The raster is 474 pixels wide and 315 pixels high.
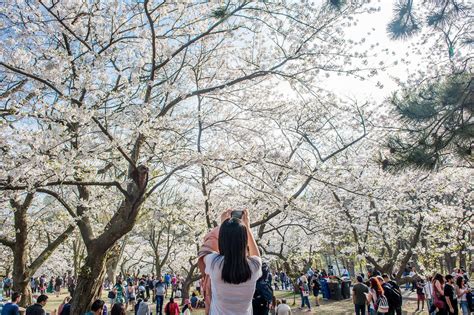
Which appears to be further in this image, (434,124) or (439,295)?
(439,295)

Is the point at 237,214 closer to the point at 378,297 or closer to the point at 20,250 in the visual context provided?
the point at 378,297

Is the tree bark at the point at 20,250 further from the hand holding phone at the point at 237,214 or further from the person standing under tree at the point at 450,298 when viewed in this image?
the person standing under tree at the point at 450,298

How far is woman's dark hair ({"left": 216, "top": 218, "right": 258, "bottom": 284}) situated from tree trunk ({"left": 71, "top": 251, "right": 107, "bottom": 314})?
6.06 metres

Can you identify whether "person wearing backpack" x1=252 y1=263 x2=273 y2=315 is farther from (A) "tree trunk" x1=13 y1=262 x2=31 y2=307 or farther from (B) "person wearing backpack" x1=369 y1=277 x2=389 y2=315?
(A) "tree trunk" x1=13 y1=262 x2=31 y2=307

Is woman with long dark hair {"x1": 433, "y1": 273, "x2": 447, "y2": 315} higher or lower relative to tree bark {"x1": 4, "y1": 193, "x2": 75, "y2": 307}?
lower

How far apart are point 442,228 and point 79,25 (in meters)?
18.4

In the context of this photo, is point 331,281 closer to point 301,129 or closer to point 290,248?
point 290,248

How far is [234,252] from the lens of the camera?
206 cm

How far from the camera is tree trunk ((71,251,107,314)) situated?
7.36m

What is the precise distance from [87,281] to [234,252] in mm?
6507

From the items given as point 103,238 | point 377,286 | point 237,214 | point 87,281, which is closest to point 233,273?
point 237,214

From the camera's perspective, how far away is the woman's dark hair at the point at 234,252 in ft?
6.67

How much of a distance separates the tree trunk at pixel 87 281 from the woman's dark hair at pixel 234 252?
6.06 metres

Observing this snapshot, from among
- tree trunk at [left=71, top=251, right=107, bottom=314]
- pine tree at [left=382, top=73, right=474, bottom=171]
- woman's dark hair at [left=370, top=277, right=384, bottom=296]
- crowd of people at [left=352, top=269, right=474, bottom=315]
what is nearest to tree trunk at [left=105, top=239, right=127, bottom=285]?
tree trunk at [left=71, top=251, right=107, bottom=314]
